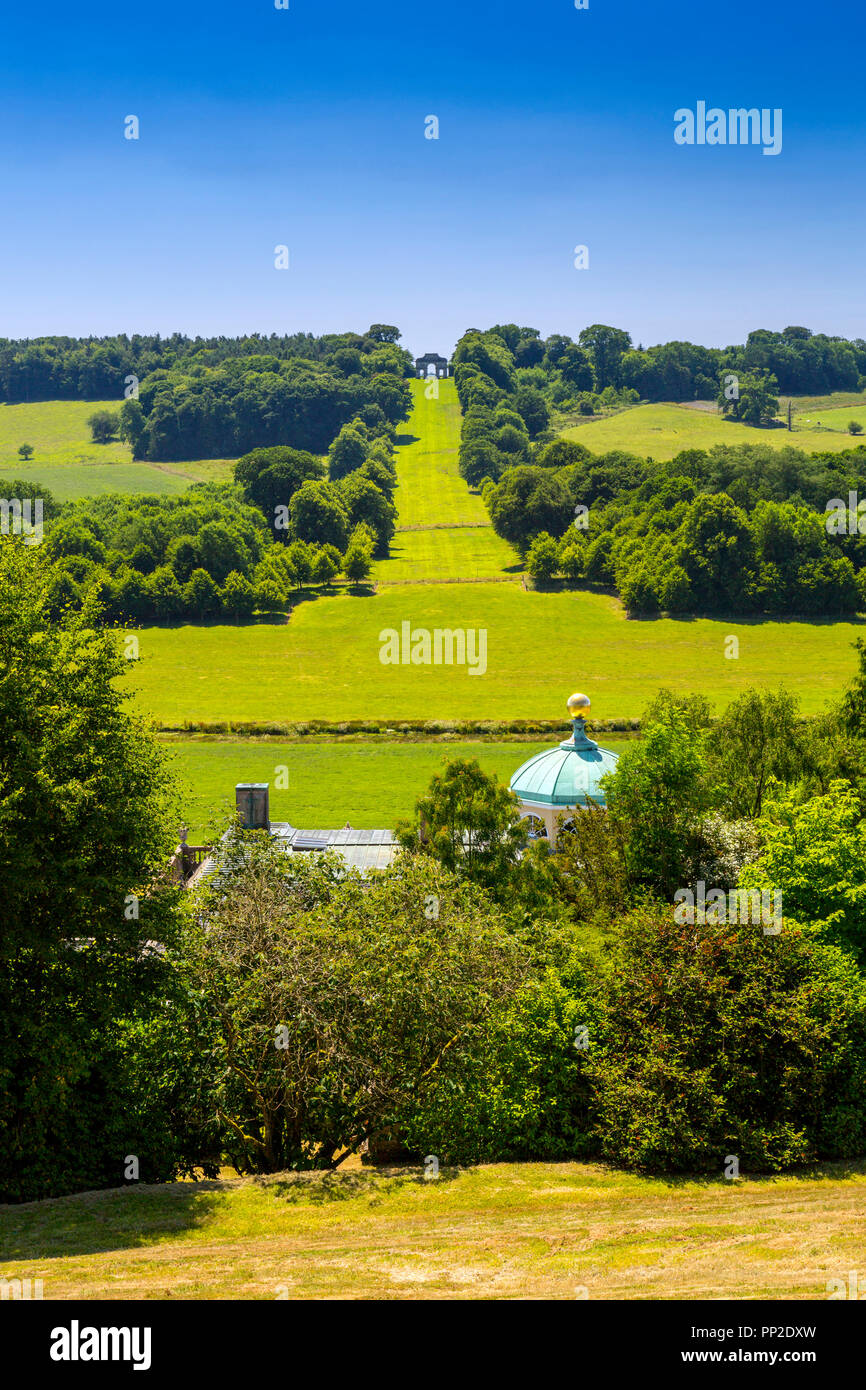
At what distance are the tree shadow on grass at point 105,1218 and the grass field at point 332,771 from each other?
43.7 m

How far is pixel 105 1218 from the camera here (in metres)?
23.8

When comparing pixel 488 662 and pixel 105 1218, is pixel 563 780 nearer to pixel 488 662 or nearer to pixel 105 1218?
pixel 105 1218

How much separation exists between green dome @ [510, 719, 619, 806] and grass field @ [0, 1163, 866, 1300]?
907 inches

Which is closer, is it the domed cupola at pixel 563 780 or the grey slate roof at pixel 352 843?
the domed cupola at pixel 563 780

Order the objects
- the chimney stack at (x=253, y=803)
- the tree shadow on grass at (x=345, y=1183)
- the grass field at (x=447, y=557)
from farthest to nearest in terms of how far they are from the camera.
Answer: the grass field at (x=447, y=557), the chimney stack at (x=253, y=803), the tree shadow on grass at (x=345, y=1183)

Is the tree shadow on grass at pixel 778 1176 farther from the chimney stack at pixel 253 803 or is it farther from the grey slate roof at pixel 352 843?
the chimney stack at pixel 253 803

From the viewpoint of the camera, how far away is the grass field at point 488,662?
354ft

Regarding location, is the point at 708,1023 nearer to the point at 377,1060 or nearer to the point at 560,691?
the point at 377,1060

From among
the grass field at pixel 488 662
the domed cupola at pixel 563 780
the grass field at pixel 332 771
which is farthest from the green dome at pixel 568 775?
the grass field at pixel 488 662

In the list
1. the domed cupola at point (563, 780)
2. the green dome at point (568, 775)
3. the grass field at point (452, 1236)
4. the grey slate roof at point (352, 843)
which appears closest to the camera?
the grass field at point (452, 1236)

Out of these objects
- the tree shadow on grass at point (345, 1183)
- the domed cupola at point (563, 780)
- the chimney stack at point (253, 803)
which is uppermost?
the domed cupola at point (563, 780)

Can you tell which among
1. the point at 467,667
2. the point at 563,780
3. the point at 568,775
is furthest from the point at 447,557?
the point at 563,780
